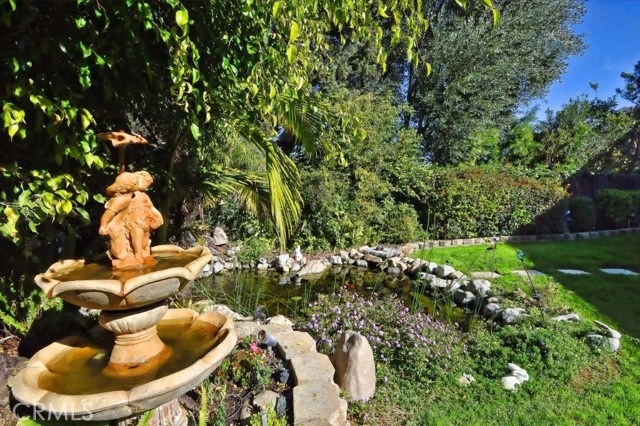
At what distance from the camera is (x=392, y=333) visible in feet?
11.2

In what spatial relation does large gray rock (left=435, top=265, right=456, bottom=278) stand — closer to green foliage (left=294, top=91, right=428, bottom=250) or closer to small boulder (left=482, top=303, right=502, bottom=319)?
small boulder (left=482, top=303, right=502, bottom=319)

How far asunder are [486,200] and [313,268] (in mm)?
4804

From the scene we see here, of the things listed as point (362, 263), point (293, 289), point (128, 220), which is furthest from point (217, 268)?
point (128, 220)

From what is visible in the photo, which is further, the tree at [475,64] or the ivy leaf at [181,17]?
the tree at [475,64]

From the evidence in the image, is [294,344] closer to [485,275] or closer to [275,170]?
[275,170]

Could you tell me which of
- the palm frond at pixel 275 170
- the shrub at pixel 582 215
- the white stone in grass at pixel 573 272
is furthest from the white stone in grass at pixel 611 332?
the shrub at pixel 582 215

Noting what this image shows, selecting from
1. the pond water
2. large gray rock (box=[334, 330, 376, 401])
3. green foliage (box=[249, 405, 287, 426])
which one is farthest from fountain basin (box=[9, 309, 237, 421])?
the pond water

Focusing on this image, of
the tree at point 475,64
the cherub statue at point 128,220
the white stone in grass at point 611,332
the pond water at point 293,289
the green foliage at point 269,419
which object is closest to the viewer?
the cherub statue at point 128,220

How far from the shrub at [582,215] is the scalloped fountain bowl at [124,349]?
35.3 ft

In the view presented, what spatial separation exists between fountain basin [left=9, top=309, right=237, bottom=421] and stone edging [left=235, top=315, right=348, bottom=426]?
2.15ft

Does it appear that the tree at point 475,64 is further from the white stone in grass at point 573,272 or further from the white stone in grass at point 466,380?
the white stone in grass at point 466,380

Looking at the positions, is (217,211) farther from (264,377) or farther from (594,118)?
(594,118)

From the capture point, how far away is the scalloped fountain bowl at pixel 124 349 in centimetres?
172

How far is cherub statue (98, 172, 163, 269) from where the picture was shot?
207 centimetres
